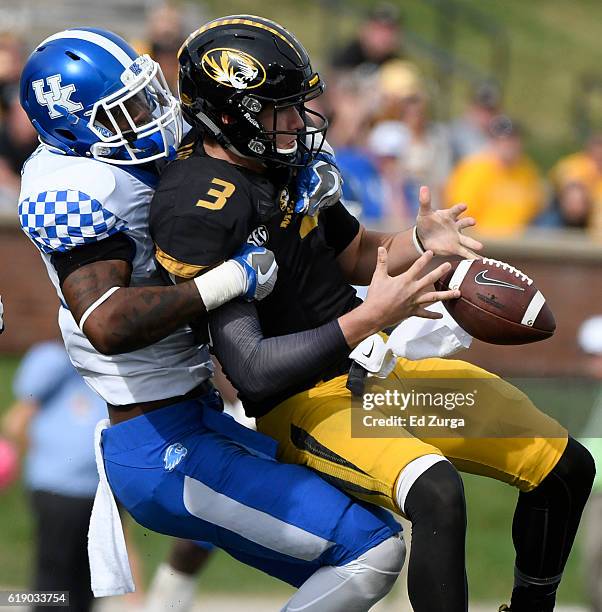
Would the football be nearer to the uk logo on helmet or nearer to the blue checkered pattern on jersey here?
the blue checkered pattern on jersey

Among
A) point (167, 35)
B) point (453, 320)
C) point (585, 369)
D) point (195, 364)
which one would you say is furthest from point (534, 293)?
point (167, 35)

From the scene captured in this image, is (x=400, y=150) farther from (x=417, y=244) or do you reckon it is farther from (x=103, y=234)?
(x=103, y=234)

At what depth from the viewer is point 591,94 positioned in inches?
632

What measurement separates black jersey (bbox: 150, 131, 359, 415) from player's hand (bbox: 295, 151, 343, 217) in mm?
33

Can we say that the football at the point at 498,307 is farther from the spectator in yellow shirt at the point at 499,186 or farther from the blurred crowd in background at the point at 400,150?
the spectator in yellow shirt at the point at 499,186

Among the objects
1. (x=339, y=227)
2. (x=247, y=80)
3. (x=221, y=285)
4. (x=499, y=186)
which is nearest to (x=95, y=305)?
(x=221, y=285)

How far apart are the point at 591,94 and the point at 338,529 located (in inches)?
528

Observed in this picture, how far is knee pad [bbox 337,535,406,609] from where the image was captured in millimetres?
3545

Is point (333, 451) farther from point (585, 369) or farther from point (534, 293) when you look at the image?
point (585, 369)

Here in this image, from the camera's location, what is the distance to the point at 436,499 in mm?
3434

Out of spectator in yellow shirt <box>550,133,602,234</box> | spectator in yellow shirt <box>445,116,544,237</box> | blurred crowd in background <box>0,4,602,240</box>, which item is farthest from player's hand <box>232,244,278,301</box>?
spectator in yellow shirt <box>550,133,602,234</box>

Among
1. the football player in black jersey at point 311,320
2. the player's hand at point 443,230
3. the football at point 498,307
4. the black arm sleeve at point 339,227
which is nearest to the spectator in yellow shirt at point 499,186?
the black arm sleeve at point 339,227

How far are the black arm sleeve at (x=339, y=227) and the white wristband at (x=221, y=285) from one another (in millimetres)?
718

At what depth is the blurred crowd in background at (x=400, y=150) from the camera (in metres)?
8.52
